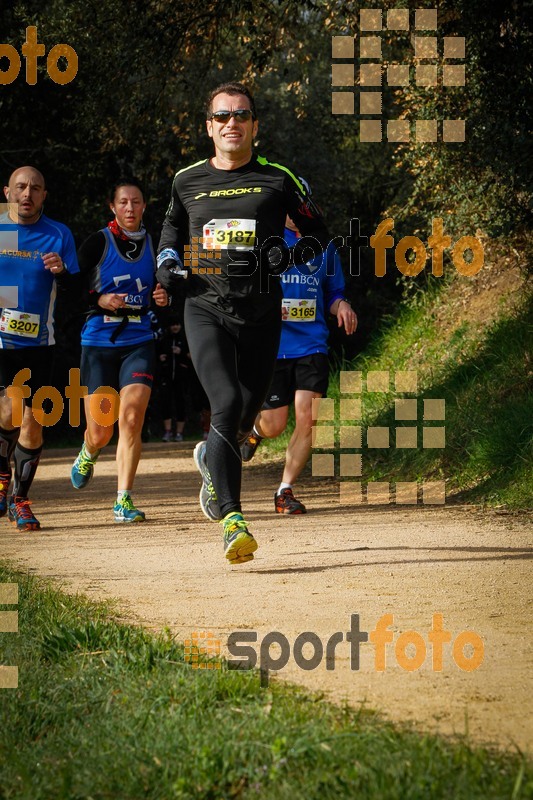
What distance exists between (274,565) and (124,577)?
0.84 meters

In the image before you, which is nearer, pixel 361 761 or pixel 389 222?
pixel 361 761

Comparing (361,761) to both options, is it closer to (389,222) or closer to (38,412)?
(38,412)

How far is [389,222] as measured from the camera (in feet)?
45.3

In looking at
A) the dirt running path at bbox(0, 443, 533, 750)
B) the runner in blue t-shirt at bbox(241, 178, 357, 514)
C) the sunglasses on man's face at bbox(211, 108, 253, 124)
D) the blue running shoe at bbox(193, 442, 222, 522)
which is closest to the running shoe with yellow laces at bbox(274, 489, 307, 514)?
the runner in blue t-shirt at bbox(241, 178, 357, 514)

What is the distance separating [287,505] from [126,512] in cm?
124

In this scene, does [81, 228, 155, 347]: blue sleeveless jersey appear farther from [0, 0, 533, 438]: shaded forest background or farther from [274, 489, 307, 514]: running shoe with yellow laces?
[274, 489, 307, 514]: running shoe with yellow laces

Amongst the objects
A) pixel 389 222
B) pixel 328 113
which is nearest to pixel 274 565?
pixel 389 222

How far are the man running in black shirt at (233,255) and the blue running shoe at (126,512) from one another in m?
2.29

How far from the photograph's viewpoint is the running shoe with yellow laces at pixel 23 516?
8.56 meters

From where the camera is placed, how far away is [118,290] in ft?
29.1

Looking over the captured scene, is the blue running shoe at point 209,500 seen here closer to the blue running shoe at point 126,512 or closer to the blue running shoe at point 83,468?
the blue running shoe at point 126,512

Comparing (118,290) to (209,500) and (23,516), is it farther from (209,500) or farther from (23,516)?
(209,500)

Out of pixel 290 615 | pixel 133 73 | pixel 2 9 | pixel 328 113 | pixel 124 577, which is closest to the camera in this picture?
pixel 290 615

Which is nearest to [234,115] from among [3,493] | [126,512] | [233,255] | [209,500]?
[233,255]
